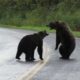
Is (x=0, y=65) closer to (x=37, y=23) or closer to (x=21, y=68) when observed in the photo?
(x=21, y=68)

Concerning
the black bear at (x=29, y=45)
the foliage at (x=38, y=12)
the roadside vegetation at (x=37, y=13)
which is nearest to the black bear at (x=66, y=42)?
the black bear at (x=29, y=45)

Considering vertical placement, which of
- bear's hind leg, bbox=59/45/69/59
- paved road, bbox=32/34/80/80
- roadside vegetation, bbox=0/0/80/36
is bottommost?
paved road, bbox=32/34/80/80

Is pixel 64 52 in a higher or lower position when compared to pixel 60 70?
higher

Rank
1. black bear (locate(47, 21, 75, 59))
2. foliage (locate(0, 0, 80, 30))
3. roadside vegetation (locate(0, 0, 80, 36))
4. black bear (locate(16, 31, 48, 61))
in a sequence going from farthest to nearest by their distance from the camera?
foliage (locate(0, 0, 80, 30)) → roadside vegetation (locate(0, 0, 80, 36)) → black bear (locate(47, 21, 75, 59)) → black bear (locate(16, 31, 48, 61))

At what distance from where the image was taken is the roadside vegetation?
5047cm

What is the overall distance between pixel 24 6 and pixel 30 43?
5079 cm

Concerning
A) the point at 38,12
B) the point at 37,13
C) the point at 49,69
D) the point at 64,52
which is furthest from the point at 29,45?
the point at 38,12

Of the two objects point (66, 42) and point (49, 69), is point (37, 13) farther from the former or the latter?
point (49, 69)

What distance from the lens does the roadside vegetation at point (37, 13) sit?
50.5 metres

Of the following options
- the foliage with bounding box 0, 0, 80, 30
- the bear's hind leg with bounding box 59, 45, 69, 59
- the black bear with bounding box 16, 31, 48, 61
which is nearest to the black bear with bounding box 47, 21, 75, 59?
the bear's hind leg with bounding box 59, 45, 69, 59

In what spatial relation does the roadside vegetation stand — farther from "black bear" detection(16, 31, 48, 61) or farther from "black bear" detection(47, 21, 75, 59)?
"black bear" detection(16, 31, 48, 61)

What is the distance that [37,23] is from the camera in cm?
5338

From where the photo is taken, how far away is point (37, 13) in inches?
2347

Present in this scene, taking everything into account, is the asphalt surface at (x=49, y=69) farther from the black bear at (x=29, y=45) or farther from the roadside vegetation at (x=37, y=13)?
the roadside vegetation at (x=37, y=13)
